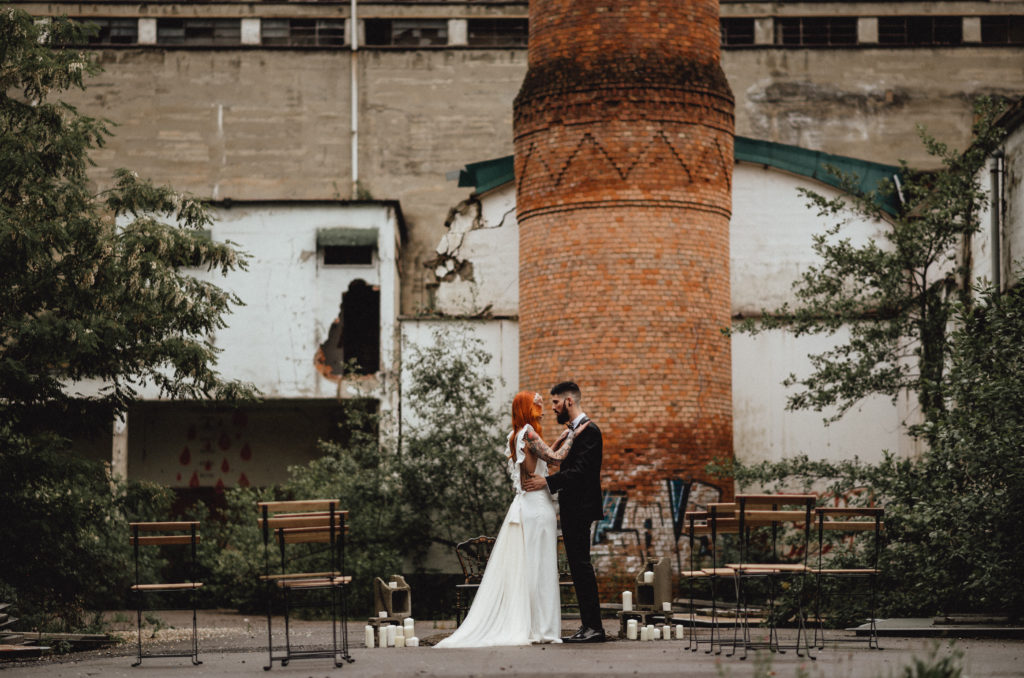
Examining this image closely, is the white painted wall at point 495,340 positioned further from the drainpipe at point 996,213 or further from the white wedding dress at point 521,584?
the white wedding dress at point 521,584

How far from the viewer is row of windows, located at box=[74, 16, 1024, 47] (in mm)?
38000

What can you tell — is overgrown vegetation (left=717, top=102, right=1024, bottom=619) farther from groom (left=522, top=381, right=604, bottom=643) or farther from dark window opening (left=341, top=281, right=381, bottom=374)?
dark window opening (left=341, top=281, right=381, bottom=374)

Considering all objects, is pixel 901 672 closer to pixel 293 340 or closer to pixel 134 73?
pixel 293 340

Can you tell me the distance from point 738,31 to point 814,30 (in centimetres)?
209

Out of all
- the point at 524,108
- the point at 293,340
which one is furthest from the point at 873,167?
the point at 293,340

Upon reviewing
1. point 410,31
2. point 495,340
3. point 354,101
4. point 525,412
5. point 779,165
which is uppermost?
point 410,31

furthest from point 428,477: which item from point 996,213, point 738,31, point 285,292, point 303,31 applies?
point 738,31

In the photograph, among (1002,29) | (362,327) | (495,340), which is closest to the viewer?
(495,340)

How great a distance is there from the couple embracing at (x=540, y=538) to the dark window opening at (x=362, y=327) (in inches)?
682

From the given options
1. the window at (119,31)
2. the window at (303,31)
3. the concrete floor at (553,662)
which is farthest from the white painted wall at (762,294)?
the window at (119,31)

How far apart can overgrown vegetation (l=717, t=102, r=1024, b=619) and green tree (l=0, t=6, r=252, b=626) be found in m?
8.52

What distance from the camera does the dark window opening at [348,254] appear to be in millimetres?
29578

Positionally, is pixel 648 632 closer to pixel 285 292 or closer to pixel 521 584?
pixel 521 584

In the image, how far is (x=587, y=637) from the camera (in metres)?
12.2
